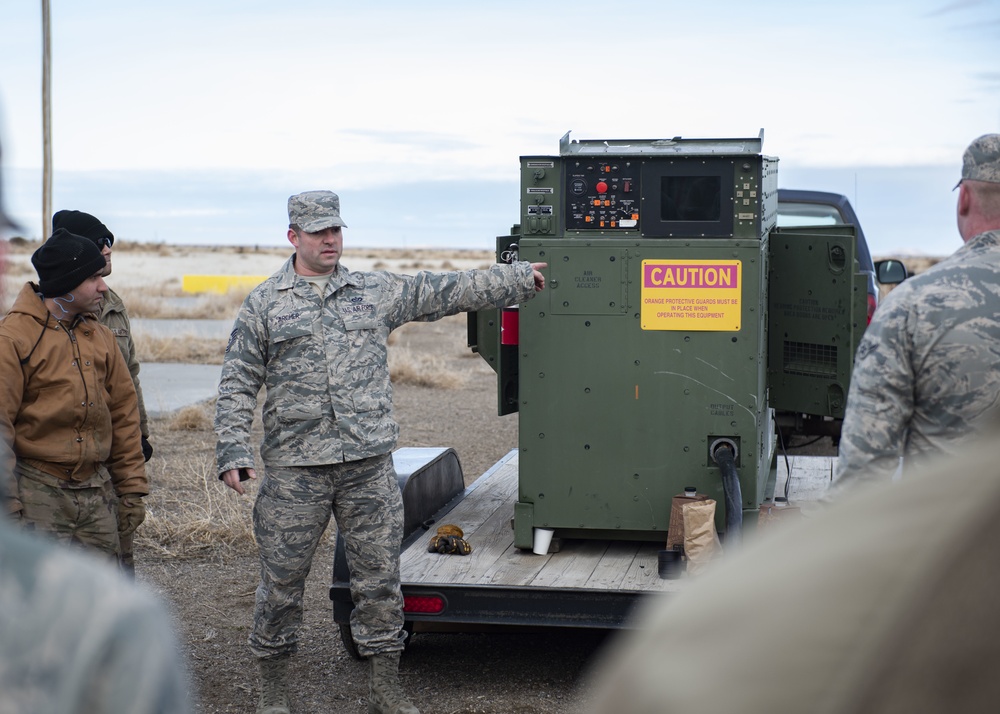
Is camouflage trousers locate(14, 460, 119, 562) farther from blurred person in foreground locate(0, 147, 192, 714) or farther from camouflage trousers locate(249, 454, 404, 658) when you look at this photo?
blurred person in foreground locate(0, 147, 192, 714)

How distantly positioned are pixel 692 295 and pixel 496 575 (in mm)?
1577

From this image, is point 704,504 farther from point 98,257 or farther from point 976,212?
point 98,257

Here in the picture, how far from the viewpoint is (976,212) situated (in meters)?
3.29

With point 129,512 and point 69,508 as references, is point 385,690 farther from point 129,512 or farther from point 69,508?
point 69,508

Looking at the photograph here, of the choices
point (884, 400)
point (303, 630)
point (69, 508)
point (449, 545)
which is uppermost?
point (884, 400)

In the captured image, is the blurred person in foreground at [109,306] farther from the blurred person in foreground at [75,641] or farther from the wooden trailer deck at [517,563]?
the blurred person in foreground at [75,641]

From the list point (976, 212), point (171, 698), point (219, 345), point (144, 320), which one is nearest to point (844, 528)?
point (171, 698)

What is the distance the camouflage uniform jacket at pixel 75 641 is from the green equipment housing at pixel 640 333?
14.7ft

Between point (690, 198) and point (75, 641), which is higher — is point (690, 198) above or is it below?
above

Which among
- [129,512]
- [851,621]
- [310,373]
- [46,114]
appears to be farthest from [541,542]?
[46,114]

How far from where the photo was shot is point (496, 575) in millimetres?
5285

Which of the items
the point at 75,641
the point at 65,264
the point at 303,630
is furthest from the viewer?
the point at 303,630

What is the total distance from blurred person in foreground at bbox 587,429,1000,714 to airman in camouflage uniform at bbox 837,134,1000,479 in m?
2.35

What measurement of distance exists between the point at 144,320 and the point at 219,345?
21.6ft
